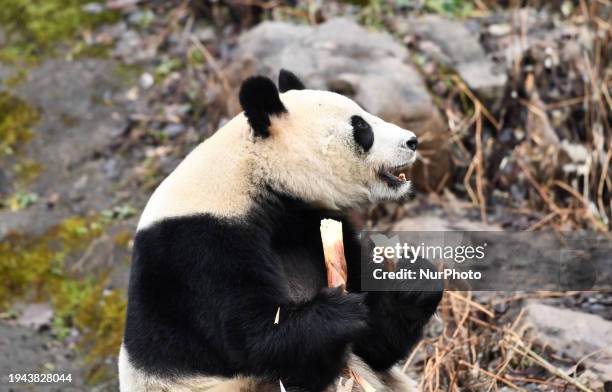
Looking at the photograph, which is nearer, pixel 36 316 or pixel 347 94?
pixel 36 316

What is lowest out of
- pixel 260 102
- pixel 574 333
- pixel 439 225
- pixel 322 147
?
pixel 439 225

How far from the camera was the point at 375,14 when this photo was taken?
9.33 m

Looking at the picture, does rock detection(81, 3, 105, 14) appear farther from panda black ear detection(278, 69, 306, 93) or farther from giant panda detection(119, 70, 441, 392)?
giant panda detection(119, 70, 441, 392)

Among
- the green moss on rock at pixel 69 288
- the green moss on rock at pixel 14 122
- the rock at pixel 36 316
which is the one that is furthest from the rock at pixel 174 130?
the rock at pixel 36 316

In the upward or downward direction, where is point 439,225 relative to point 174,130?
upward

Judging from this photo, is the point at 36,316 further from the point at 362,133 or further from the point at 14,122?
the point at 362,133

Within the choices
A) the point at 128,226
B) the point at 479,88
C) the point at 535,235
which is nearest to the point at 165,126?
the point at 128,226

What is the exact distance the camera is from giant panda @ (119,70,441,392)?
405 cm

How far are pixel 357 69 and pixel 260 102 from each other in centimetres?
364

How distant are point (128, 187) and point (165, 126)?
0.91 meters

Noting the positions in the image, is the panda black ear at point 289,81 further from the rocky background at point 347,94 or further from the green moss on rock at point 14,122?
the green moss on rock at point 14,122

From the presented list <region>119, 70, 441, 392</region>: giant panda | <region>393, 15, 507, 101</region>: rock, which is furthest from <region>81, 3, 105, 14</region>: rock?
<region>119, 70, 441, 392</region>: giant panda

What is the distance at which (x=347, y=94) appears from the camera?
25.0 ft

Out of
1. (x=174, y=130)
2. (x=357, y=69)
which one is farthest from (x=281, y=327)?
(x=174, y=130)
